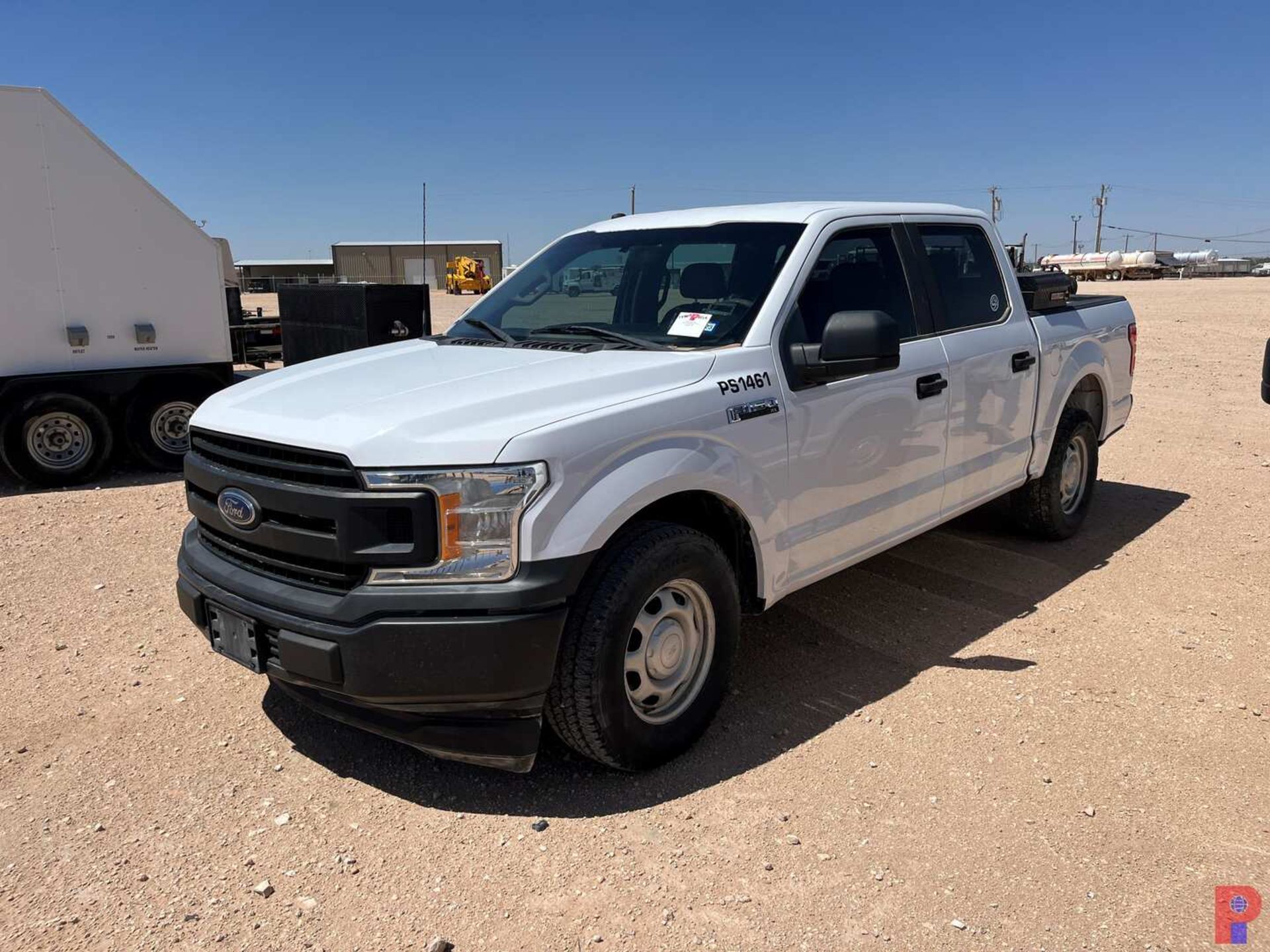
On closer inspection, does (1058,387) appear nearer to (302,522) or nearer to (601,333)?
(601,333)

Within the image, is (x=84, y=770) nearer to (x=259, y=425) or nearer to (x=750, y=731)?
(x=259, y=425)

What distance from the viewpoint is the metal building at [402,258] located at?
73.0 meters

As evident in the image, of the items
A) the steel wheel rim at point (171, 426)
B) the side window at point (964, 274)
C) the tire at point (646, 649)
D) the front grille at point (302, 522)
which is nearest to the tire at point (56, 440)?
the steel wheel rim at point (171, 426)

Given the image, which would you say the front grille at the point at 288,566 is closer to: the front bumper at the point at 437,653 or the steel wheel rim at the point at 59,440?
the front bumper at the point at 437,653

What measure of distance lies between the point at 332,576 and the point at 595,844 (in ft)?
3.95

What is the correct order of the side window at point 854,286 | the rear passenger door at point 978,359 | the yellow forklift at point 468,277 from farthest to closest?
the yellow forklift at point 468,277 < the rear passenger door at point 978,359 < the side window at point 854,286

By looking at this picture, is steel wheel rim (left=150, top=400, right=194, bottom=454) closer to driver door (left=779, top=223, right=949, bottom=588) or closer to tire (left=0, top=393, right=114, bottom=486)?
tire (left=0, top=393, right=114, bottom=486)

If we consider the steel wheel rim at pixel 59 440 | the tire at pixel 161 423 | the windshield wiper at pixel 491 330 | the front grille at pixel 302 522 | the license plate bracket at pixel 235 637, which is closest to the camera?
the front grille at pixel 302 522

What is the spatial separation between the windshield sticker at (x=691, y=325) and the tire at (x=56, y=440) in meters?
6.27

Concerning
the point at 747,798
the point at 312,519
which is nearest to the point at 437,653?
the point at 312,519

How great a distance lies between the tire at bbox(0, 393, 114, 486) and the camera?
25.7ft

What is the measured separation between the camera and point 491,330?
4406mm

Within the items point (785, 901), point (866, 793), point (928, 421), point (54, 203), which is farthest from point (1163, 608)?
point (54, 203)

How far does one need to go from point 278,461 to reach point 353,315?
269 inches
